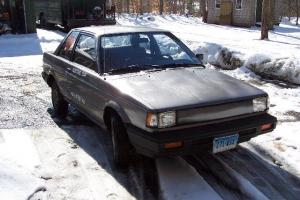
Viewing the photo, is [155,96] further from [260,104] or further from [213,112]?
[260,104]

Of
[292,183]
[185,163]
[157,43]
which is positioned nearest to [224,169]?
[185,163]

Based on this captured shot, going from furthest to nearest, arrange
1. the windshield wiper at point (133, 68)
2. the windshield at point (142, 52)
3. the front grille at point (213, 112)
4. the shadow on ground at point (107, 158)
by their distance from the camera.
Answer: the windshield at point (142, 52), the windshield wiper at point (133, 68), the shadow on ground at point (107, 158), the front grille at point (213, 112)

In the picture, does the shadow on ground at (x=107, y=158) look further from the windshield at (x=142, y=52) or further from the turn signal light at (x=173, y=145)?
the windshield at (x=142, y=52)

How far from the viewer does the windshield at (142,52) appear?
16.3ft

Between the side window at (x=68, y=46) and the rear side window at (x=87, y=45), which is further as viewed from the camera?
the side window at (x=68, y=46)

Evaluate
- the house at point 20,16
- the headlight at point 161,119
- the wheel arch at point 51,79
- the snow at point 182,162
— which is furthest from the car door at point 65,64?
the house at point 20,16

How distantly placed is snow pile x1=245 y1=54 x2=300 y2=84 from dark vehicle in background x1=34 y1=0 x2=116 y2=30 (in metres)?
11.2

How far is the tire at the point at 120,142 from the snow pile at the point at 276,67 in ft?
17.0

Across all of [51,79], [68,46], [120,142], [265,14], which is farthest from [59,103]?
[265,14]

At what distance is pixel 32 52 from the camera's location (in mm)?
13562

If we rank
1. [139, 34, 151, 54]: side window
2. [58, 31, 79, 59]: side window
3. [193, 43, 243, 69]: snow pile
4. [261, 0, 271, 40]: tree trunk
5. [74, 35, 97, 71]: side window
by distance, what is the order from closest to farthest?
[74, 35, 97, 71]: side window, [139, 34, 151, 54]: side window, [58, 31, 79, 59]: side window, [193, 43, 243, 69]: snow pile, [261, 0, 271, 40]: tree trunk

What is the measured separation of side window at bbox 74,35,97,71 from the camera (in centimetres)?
515

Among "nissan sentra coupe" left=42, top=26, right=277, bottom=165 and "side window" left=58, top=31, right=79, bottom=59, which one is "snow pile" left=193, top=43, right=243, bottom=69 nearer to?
A: "nissan sentra coupe" left=42, top=26, right=277, bottom=165

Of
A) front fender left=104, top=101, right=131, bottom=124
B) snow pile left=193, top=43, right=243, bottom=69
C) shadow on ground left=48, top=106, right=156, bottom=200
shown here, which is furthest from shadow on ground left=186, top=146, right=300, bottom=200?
snow pile left=193, top=43, right=243, bottom=69
